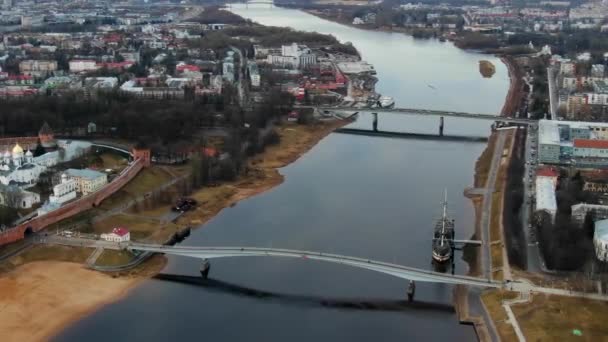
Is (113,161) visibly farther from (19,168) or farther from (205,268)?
(205,268)

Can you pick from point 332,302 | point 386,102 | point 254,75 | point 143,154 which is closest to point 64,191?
point 143,154

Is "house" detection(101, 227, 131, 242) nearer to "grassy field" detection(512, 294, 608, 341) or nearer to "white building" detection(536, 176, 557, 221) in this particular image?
"grassy field" detection(512, 294, 608, 341)

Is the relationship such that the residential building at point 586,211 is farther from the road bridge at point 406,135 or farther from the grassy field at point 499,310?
the road bridge at point 406,135

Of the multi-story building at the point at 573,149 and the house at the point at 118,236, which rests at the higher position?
the multi-story building at the point at 573,149

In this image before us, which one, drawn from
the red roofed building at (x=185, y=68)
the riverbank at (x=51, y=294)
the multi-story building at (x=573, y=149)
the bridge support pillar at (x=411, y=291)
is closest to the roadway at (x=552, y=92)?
the multi-story building at (x=573, y=149)

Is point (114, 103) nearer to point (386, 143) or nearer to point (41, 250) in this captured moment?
point (386, 143)

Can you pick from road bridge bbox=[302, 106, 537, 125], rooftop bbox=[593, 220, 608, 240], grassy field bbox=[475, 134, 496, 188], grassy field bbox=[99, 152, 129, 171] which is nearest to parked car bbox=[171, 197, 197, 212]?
grassy field bbox=[99, 152, 129, 171]

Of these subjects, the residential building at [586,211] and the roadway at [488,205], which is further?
the residential building at [586,211]

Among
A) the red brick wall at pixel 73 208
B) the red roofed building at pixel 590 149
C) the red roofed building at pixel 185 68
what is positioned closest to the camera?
the red brick wall at pixel 73 208
